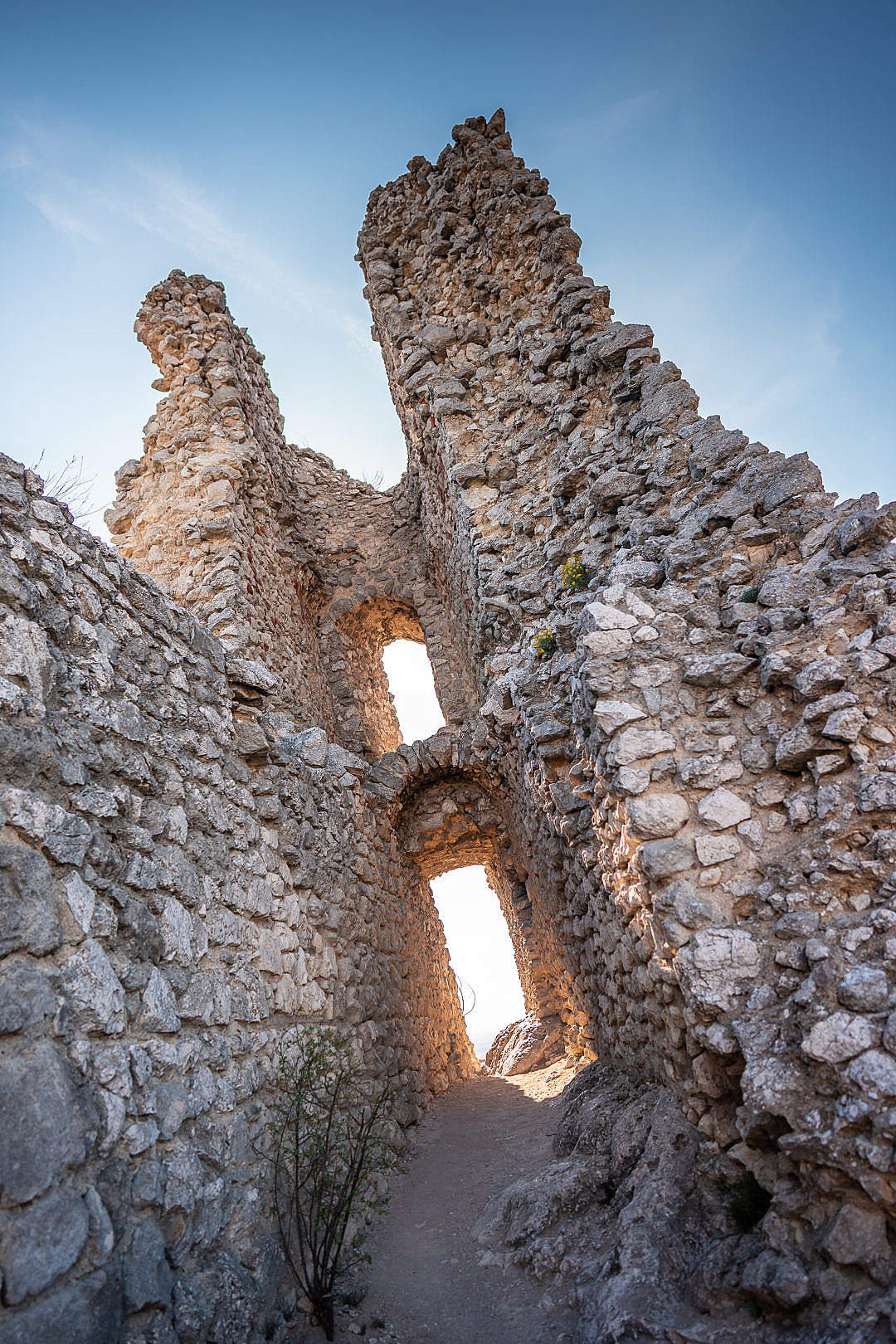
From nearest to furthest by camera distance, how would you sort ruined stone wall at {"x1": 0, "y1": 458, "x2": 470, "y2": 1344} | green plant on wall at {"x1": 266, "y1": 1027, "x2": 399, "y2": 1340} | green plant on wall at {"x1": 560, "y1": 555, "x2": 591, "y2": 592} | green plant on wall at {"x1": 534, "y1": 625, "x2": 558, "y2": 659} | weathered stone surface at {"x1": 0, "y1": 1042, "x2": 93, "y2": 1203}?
1. weathered stone surface at {"x1": 0, "y1": 1042, "x2": 93, "y2": 1203}
2. ruined stone wall at {"x1": 0, "y1": 458, "x2": 470, "y2": 1344}
3. green plant on wall at {"x1": 266, "y1": 1027, "x2": 399, "y2": 1340}
4. green plant on wall at {"x1": 560, "y1": 555, "x2": 591, "y2": 592}
5. green plant on wall at {"x1": 534, "y1": 625, "x2": 558, "y2": 659}

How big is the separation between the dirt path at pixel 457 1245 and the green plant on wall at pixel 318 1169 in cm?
19

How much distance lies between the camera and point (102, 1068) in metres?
2.43

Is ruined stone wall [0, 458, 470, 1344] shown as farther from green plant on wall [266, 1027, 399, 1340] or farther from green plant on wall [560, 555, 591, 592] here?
green plant on wall [560, 555, 591, 592]

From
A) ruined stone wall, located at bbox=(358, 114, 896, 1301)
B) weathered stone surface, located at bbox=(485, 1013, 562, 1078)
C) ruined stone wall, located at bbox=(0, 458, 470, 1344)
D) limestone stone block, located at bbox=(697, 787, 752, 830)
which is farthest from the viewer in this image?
weathered stone surface, located at bbox=(485, 1013, 562, 1078)

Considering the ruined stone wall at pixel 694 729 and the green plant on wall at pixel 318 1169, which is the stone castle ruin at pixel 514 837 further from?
the green plant on wall at pixel 318 1169

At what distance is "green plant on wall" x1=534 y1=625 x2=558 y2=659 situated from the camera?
19.0ft

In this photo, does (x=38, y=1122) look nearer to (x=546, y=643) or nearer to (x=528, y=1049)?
(x=546, y=643)

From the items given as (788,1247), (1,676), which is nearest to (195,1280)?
(788,1247)

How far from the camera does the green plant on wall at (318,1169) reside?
3.11m

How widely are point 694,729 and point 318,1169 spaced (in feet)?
9.25

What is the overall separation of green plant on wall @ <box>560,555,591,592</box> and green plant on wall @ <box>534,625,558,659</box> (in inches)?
14.4

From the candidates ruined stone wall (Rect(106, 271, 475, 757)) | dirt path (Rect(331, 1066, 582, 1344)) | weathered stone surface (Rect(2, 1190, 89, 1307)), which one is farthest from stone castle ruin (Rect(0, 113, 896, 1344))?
dirt path (Rect(331, 1066, 582, 1344))

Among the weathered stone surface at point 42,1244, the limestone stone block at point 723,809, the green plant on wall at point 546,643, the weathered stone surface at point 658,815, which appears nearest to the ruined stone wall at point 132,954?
the weathered stone surface at point 42,1244

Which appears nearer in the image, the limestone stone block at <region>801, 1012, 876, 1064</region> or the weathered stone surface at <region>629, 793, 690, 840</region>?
the limestone stone block at <region>801, 1012, 876, 1064</region>
